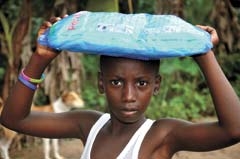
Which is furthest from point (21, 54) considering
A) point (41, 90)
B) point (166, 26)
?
point (166, 26)

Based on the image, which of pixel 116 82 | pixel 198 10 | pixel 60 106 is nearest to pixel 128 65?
pixel 116 82

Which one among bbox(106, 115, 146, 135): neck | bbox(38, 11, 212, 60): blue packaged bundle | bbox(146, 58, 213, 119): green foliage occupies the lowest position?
bbox(146, 58, 213, 119): green foliage

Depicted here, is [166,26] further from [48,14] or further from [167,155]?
[48,14]

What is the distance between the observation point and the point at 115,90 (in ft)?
6.77

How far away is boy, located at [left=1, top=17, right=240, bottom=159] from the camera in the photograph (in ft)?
6.52

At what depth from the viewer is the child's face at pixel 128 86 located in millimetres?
2045

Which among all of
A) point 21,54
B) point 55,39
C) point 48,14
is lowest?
point 21,54

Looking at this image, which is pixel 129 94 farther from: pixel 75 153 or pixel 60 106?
pixel 75 153

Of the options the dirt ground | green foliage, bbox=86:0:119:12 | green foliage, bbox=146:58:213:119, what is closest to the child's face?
green foliage, bbox=86:0:119:12

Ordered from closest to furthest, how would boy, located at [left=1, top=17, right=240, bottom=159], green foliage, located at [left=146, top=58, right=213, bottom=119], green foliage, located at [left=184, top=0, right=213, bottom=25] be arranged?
1. boy, located at [left=1, top=17, right=240, bottom=159]
2. green foliage, located at [left=146, top=58, right=213, bottom=119]
3. green foliage, located at [left=184, top=0, right=213, bottom=25]

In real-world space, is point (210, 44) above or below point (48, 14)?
above

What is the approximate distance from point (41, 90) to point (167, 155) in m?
5.39

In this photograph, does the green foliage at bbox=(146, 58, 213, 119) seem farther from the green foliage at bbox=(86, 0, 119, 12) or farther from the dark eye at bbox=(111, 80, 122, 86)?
the dark eye at bbox=(111, 80, 122, 86)

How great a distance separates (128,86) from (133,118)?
13 cm
